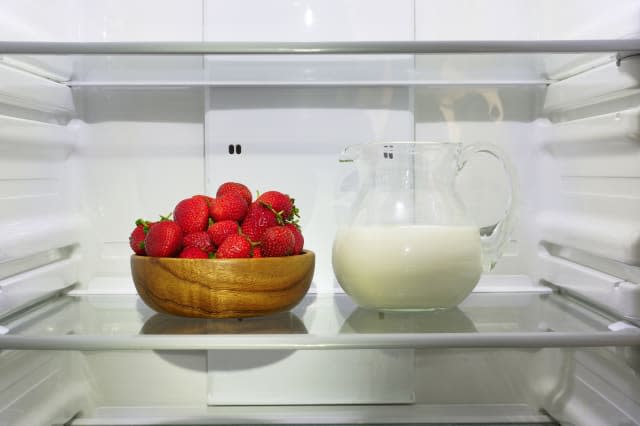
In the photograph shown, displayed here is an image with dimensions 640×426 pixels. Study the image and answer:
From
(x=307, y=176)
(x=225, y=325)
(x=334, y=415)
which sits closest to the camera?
(x=225, y=325)

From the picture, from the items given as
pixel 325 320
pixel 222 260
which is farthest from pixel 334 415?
pixel 222 260

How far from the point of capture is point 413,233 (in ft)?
3.00

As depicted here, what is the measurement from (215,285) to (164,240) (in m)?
0.09

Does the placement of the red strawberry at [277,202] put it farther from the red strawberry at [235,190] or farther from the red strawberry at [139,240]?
the red strawberry at [139,240]

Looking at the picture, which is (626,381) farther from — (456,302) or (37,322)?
(37,322)

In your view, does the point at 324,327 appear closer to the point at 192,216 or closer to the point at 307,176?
the point at 192,216

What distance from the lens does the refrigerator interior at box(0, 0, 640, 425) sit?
39.2 inches

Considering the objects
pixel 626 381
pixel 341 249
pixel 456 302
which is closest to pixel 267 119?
pixel 341 249

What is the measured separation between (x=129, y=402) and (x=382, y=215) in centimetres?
47

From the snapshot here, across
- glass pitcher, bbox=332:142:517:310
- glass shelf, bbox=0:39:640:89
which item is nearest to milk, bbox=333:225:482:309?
glass pitcher, bbox=332:142:517:310

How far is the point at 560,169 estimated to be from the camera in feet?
3.83

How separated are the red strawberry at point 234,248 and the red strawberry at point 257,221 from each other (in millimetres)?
24

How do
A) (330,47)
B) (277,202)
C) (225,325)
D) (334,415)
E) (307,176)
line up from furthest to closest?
(307,176), (334,415), (277,202), (225,325), (330,47)

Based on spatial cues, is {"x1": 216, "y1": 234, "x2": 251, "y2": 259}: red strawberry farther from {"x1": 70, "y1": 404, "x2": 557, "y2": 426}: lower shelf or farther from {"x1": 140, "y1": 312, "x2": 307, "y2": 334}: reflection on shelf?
{"x1": 70, "y1": 404, "x2": 557, "y2": 426}: lower shelf
